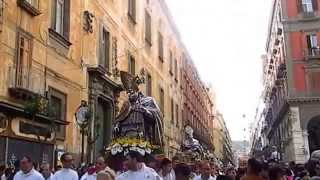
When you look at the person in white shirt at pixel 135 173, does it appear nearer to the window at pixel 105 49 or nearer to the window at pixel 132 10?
the window at pixel 105 49

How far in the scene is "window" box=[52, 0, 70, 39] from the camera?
16391 millimetres

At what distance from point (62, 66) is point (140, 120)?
624 cm

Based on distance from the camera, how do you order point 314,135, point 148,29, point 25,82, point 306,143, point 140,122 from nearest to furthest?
1. point 140,122
2. point 25,82
3. point 148,29
4. point 306,143
5. point 314,135

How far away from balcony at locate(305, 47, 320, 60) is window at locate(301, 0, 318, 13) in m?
3.49

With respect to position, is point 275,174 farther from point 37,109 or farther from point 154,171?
point 37,109

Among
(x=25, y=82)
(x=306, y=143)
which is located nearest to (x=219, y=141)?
(x=306, y=143)

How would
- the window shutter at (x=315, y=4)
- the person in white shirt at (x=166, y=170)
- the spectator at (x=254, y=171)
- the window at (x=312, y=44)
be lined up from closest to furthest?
1. the spectator at (x=254, y=171)
2. the person in white shirt at (x=166, y=170)
3. the window at (x=312, y=44)
4. the window shutter at (x=315, y=4)

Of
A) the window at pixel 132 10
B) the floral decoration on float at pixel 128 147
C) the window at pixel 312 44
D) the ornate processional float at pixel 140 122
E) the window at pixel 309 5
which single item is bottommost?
the floral decoration on float at pixel 128 147

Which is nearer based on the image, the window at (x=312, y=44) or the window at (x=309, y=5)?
the window at (x=312, y=44)

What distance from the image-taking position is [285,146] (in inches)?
1772

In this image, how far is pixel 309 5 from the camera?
1603 inches

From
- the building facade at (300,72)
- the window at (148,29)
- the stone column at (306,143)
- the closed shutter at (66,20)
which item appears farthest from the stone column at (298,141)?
the closed shutter at (66,20)

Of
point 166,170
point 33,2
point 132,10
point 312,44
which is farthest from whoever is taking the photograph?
point 312,44

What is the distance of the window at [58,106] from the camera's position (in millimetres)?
15471
